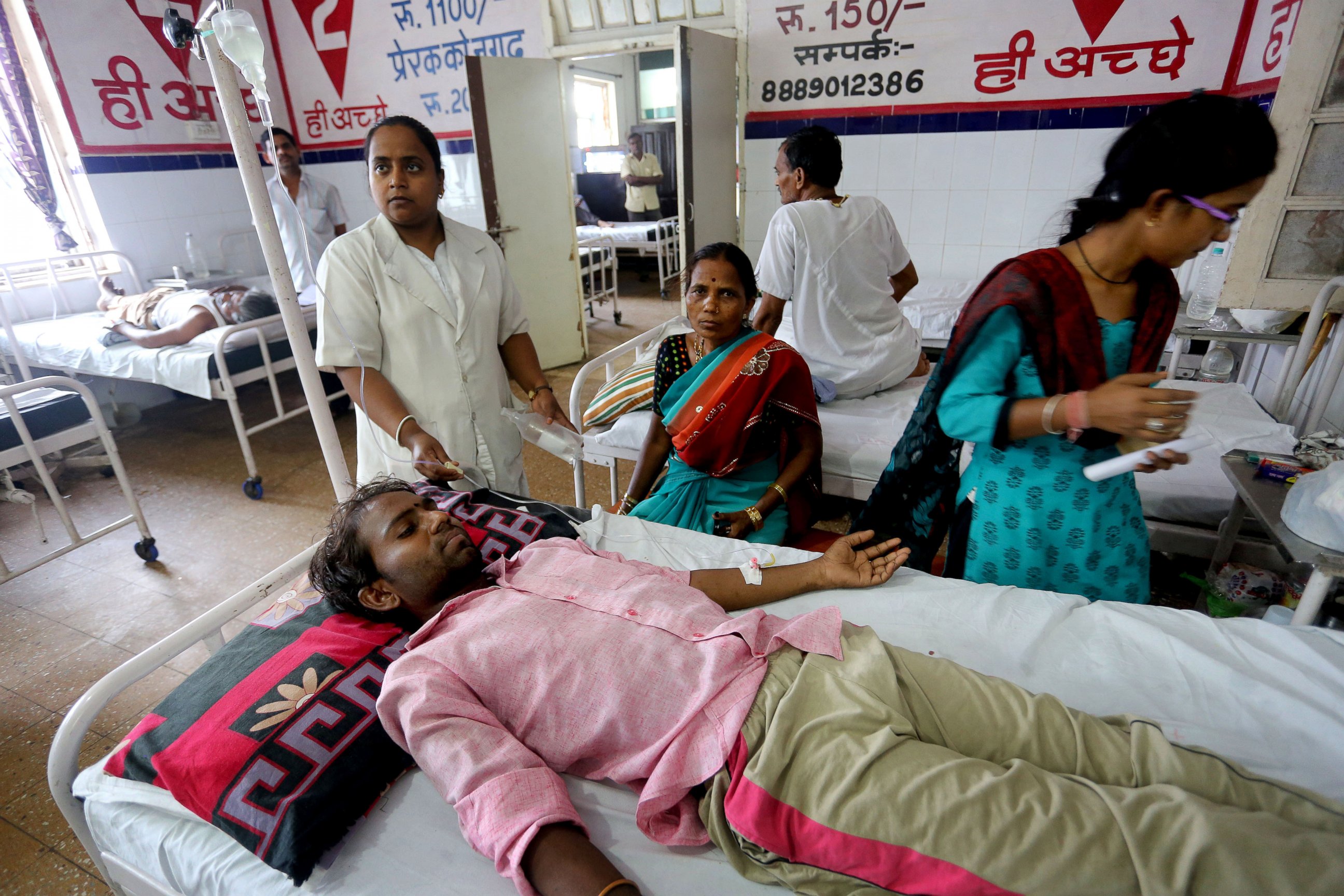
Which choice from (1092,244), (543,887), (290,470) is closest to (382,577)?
(543,887)

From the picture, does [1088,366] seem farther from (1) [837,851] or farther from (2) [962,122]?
(2) [962,122]

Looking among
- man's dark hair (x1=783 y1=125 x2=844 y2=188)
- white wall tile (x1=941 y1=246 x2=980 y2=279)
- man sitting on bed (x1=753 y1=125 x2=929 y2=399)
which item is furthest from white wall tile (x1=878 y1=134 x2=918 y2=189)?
man's dark hair (x1=783 y1=125 x2=844 y2=188)

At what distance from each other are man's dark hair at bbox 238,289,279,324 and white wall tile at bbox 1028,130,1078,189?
191 inches

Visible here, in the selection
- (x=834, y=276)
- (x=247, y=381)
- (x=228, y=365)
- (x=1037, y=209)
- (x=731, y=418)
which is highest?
(x=1037, y=209)

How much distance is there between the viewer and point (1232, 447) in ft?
7.73

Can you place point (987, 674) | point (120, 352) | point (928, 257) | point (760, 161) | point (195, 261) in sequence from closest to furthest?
point (987, 674)
point (120, 352)
point (928, 257)
point (760, 161)
point (195, 261)

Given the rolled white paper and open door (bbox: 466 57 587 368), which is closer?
the rolled white paper

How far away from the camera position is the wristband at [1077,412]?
1.21m

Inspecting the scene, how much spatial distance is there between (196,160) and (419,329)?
5204 millimetres

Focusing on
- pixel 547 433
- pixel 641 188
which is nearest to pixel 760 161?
pixel 547 433

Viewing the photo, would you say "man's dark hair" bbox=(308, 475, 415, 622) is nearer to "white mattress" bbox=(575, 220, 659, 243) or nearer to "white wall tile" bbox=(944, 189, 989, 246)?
"white wall tile" bbox=(944, 189, 989, 246)

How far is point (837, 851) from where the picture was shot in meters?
1.00

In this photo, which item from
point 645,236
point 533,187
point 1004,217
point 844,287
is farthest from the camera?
point 645,236

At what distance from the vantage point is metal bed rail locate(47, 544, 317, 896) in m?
1.18
